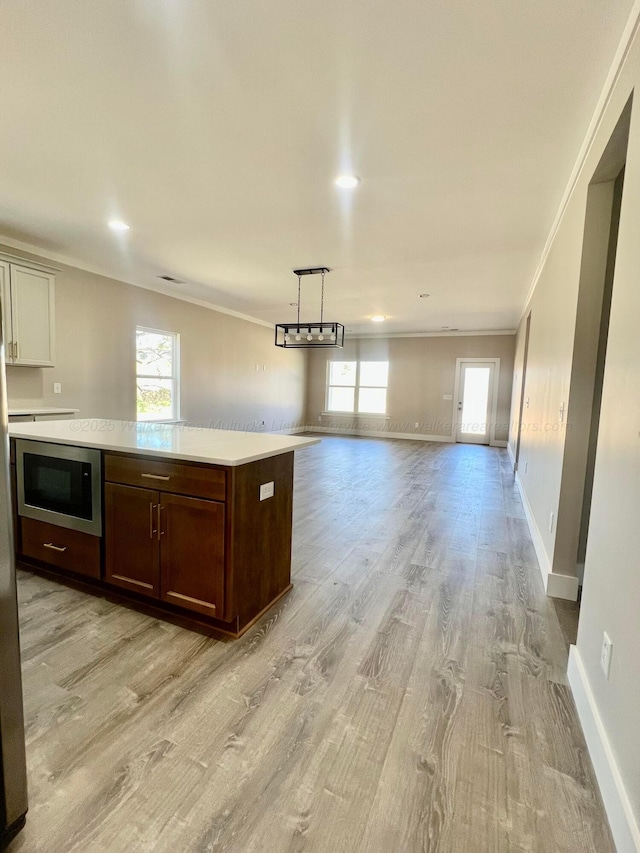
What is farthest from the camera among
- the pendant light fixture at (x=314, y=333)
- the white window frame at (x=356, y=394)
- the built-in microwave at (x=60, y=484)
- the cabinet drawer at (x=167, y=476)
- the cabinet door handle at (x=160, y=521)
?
the white window frame at (x=356, y=394)

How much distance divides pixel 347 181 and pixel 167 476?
226 centimetres

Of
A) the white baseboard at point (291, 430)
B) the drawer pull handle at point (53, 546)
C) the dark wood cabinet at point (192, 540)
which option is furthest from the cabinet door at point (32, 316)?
the white baseboard at point (291, 430)

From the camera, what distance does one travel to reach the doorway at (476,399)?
29.0ft

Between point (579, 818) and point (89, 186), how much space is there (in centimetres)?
420

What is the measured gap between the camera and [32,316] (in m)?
4.05

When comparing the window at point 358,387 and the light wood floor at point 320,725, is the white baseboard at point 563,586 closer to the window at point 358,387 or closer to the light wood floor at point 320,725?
the light wood floor at point 320,725

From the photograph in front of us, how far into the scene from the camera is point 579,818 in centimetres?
119

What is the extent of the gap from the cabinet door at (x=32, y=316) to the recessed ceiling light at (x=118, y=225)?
103cm

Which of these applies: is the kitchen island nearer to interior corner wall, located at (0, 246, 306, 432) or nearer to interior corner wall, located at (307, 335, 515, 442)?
interior corner wall, located at (0, 246, 306, 432)

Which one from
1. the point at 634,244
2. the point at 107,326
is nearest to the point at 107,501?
the point at 634,244

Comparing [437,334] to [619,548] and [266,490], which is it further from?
[619,548]

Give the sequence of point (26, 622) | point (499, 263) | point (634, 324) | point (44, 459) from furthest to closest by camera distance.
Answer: point (499, 263)
point (44, 459)
point (26, 622)
point (634, 324)

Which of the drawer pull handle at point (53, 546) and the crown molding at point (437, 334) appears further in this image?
the crown molding at point (437, 334)

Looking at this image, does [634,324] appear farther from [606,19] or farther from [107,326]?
[107,326]
